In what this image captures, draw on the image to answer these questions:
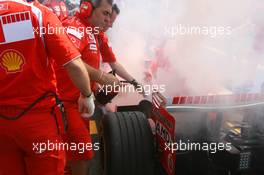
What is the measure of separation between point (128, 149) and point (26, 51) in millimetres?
910

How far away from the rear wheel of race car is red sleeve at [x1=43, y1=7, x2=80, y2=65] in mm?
711

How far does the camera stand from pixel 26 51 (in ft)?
5.52

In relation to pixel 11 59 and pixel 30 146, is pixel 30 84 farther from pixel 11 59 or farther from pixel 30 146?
pixel 30 146

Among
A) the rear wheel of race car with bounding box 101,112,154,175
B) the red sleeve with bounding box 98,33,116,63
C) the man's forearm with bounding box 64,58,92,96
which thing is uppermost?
the man's forearm with bounding box 64,58,92,96

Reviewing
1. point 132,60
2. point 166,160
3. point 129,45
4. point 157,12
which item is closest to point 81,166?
point 166,160

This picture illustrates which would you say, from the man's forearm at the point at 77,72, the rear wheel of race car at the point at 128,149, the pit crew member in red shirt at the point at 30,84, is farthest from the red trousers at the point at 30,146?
the rear wheel of race car at the point at 128,149

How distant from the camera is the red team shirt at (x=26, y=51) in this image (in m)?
1.65

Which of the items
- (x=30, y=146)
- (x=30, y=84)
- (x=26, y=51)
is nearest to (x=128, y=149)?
(x=30, y=146)

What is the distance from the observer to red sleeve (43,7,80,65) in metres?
1.69

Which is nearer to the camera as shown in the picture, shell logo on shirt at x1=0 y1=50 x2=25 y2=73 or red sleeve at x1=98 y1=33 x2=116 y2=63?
shell logo on shirt at x1=0 y1=50 x2=25 y2=73

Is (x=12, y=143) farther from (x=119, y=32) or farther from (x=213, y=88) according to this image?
(x=119, y=32)

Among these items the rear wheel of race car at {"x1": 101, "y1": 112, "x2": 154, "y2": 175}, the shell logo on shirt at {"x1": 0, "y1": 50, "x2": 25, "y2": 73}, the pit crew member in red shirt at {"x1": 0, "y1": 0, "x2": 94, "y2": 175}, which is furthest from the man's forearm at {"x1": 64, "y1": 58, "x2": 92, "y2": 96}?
the rear wheel of race car at {"x1": 101, "y1": 112, "x2": 154, "y2": 175}

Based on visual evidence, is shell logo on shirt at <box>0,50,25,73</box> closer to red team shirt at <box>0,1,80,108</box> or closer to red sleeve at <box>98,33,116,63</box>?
red team shirt at <box>0,1,80,108</box>

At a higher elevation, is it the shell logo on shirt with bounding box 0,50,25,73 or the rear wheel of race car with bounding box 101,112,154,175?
the shell logo on shirt with bounding box 0,50,25,73
